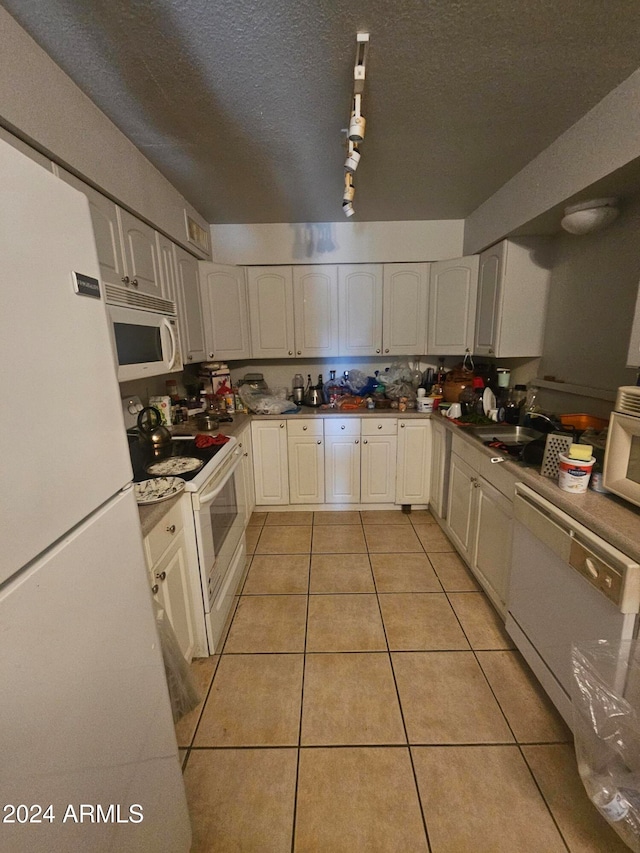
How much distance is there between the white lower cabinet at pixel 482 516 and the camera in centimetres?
166

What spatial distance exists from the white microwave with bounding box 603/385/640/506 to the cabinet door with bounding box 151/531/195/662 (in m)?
1.60

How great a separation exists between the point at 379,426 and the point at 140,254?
75.6 inches

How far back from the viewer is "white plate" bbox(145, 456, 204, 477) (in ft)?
4.94

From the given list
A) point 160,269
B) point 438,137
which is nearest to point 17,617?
point 160,269

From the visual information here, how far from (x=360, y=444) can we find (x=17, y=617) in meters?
2.44

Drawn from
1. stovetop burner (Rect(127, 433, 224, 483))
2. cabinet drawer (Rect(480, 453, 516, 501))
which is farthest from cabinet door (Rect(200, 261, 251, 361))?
cabinet drawer (Rect(480, 453, 516, 501))

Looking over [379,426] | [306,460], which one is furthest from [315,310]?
[306,460]

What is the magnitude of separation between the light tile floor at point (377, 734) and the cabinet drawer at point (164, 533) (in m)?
0.71

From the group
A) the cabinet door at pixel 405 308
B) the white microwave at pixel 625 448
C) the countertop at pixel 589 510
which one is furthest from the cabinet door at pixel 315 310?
the white microwave at pixel 625 448

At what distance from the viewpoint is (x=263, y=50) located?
1.14 m

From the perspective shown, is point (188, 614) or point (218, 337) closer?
point (188, 614)

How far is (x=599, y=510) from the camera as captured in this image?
116cm

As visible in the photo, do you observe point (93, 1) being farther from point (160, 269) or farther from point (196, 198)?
point (196, 198)

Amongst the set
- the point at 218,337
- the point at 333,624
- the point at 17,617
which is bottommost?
the point at 333,624
